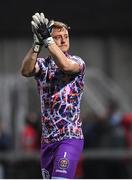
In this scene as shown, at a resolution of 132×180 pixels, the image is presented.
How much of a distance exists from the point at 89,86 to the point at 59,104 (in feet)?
32.9

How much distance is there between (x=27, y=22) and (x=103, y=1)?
197 centimetres

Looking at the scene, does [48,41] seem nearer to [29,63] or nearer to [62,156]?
[29,63]

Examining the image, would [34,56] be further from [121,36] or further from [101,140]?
[121,36]

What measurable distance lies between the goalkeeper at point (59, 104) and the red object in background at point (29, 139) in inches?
271

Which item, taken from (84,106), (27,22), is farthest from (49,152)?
(27,22)

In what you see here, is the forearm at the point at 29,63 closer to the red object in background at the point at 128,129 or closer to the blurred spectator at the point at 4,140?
the blurred spectator at the point at 4,140

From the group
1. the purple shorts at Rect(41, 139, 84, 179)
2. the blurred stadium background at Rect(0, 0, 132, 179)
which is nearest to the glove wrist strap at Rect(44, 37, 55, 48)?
the purple shorts at Rect(41, 139, 84, 179)

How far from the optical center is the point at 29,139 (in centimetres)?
1669

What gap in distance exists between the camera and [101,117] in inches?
688

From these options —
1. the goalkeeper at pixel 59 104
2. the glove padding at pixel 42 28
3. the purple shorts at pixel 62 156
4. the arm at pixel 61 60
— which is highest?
the glove padding at pixel 42 28

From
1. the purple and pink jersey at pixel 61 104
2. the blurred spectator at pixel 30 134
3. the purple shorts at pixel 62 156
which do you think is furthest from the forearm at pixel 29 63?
the blurred spectator at pixel 30 134

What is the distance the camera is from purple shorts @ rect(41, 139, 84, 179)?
944cm

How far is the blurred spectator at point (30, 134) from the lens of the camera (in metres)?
16.6

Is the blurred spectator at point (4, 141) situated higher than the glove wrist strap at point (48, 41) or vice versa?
the glove wrist strap at point (48, 41)
